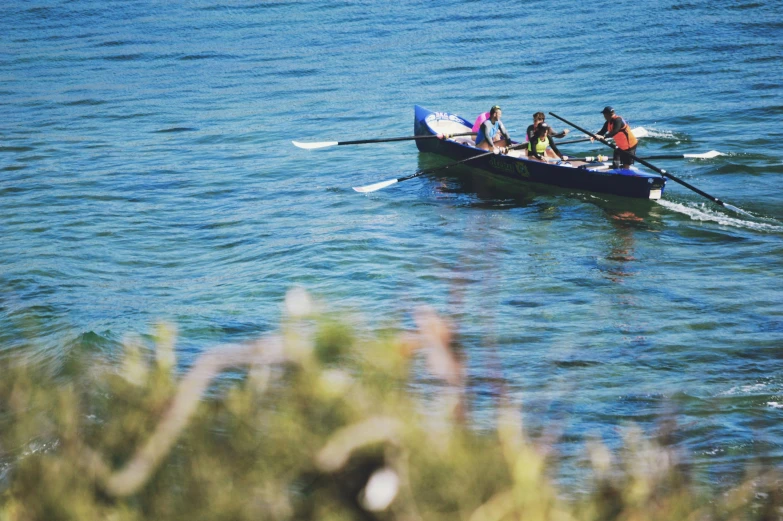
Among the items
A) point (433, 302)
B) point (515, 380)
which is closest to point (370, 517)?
point (515, 380)

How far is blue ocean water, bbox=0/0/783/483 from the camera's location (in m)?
10.6

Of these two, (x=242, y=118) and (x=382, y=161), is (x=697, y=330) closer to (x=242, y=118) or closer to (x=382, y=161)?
(x=382, y=161)

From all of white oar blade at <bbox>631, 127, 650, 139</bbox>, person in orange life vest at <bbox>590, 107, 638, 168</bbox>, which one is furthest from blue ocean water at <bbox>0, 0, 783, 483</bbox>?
person in orange life vest at <bbox>590, 107, 638, 168</bbox>

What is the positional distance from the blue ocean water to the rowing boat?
44cm

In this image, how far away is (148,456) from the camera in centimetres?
289

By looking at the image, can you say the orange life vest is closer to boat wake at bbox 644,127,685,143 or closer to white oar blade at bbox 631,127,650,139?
white oar blade at bbox 631,127,650,139

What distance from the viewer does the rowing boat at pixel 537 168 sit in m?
17.2

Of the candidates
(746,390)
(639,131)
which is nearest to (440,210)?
(639,131)

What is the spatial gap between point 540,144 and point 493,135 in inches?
55.9

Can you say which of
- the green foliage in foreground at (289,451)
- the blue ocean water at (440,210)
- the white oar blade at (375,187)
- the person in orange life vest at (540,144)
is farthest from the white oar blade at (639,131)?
the green foliage in foreground at (289,451)

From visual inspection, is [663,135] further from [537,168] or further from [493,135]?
[537,168]

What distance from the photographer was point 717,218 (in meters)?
16.9

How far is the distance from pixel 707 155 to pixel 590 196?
113 inches

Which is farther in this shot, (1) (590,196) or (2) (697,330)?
(1) (590,196)
